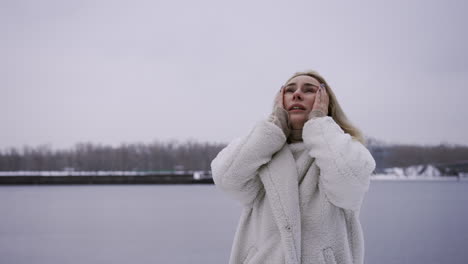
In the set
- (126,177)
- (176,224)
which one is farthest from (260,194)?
(126,177)

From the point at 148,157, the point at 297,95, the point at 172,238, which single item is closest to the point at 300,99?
the point at 297,95

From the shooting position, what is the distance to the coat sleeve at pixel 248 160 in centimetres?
163

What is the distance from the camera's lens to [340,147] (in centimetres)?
155

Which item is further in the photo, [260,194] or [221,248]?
[221,248]

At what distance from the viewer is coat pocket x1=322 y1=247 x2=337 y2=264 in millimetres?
1527

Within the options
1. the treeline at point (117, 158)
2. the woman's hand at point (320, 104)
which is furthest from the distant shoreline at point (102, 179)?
the woman's hand at point (320, 104)

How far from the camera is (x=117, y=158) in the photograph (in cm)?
8156

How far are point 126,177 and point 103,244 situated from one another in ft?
169

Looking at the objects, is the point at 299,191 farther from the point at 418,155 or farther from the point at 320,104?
the point at 418,155

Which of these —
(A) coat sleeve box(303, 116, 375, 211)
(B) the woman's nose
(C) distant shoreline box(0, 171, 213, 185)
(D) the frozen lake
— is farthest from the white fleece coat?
(C) distant shoreline box(0, 171, 213, 185)

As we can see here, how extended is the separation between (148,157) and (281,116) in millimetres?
84225

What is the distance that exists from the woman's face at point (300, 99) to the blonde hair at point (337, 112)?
0.04 m

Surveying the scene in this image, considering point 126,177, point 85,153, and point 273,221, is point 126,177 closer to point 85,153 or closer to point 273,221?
point 85,153

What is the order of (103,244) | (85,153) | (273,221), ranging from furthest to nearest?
(85,153) < (103,244) < (273,221)
